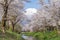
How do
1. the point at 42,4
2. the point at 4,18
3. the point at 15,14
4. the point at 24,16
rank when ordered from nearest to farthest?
the point at 4,18, the point at 42,4, the point at 15,14, the point at 24,16

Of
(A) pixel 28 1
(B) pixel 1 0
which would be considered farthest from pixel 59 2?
(B) pixel 1 0

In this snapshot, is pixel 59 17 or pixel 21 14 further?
pixel 21 14

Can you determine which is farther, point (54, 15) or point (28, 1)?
point (54, 15)

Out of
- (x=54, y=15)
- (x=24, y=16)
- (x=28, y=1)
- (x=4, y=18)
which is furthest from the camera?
(x=24, y=16)

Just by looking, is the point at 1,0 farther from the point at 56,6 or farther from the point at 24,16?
the point at 24,16

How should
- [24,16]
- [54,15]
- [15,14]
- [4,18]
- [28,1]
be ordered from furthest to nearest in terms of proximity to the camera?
[24,16] < [15,14] < [54,15] < [28,1] < [4,18]

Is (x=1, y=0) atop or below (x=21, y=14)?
atop

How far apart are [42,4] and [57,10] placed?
3.87 meters

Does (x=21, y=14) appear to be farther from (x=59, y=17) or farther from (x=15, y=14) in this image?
(x=59, y=17)

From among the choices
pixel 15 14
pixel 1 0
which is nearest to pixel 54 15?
pixel 1 0

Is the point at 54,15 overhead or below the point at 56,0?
below

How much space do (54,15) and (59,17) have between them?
1256 mm

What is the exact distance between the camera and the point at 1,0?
2702cm

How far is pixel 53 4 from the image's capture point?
37.2 m
